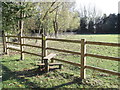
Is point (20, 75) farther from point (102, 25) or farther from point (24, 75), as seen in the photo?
point (102, 25)

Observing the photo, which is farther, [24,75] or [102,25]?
[102,25]

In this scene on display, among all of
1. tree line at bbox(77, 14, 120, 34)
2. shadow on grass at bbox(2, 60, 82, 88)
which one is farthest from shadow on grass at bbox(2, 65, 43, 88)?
tree line at bbox(77, 14, 120, 34)

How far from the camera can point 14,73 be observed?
5.79 metres

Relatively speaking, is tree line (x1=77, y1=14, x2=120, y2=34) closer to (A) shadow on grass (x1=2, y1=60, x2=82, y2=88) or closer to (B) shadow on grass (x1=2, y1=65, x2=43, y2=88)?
(A) shadow on grass (x1=2, y1=60, x2=82, y2=88)

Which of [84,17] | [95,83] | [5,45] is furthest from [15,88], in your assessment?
[84,17]

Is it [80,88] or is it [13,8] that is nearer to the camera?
[80,88]

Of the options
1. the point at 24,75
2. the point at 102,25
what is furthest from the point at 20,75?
the point at 102,25

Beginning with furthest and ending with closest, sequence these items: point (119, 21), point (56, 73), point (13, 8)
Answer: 1. point (119, 21)
2. point (13, 8)
3. point (56, 73)

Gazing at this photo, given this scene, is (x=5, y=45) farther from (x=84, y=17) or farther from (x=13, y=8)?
(x=84, y=17)

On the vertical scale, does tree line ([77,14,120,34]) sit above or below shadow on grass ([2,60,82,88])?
above

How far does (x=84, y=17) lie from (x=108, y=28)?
39.1 ft

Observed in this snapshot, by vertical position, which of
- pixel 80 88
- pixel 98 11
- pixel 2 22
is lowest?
pixel 80 88

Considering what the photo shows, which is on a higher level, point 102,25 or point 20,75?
point 102,25

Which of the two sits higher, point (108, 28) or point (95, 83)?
point (108, 28)
